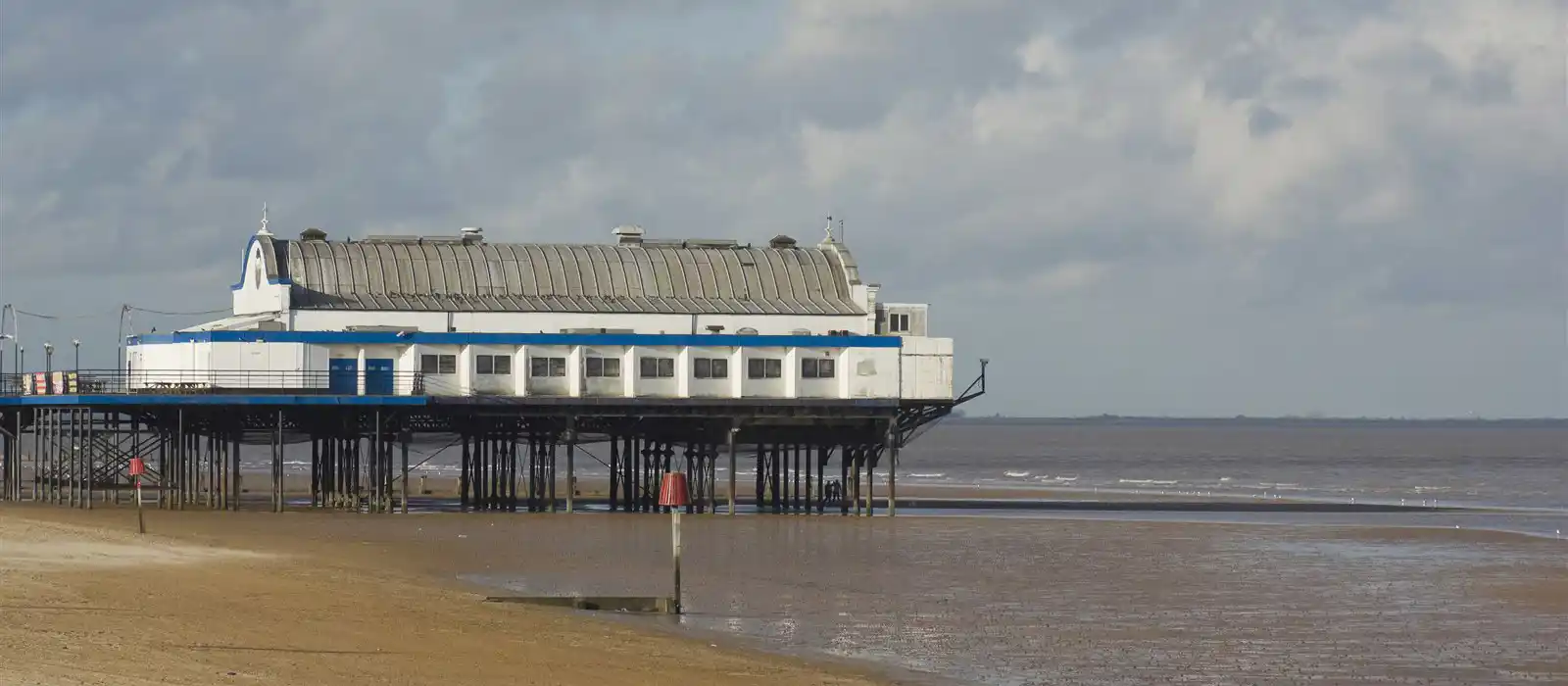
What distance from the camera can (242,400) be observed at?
56000 mm

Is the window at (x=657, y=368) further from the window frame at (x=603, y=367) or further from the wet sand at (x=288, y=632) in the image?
the wet sand at (x=288, y=632)

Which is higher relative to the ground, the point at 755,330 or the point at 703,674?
the point at 755,330

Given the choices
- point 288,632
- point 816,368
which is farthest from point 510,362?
point 288,632

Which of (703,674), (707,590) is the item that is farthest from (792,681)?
(707,590)

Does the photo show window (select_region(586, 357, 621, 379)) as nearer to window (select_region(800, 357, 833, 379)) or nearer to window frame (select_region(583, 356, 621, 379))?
window frame (select_region(583, 356, 621, 379))

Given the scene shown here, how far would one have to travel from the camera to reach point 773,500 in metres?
65.7

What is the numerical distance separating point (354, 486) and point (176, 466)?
202 inches

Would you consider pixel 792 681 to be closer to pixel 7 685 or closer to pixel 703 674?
pixel 703 674

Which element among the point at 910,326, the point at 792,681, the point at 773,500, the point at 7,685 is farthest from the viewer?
the point at 773,500

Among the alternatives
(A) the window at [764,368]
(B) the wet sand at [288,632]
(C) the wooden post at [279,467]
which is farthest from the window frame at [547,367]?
(B) the wet sand at [288,632]

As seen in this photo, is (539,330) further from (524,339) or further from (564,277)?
(564,277)

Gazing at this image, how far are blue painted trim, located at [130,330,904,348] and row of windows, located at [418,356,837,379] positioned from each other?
44 centimetres

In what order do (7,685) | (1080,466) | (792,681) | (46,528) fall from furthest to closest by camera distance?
(1080,466) → (46,528) → (792,681) → (7,685)

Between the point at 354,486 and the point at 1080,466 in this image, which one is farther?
the point at 1080,466
